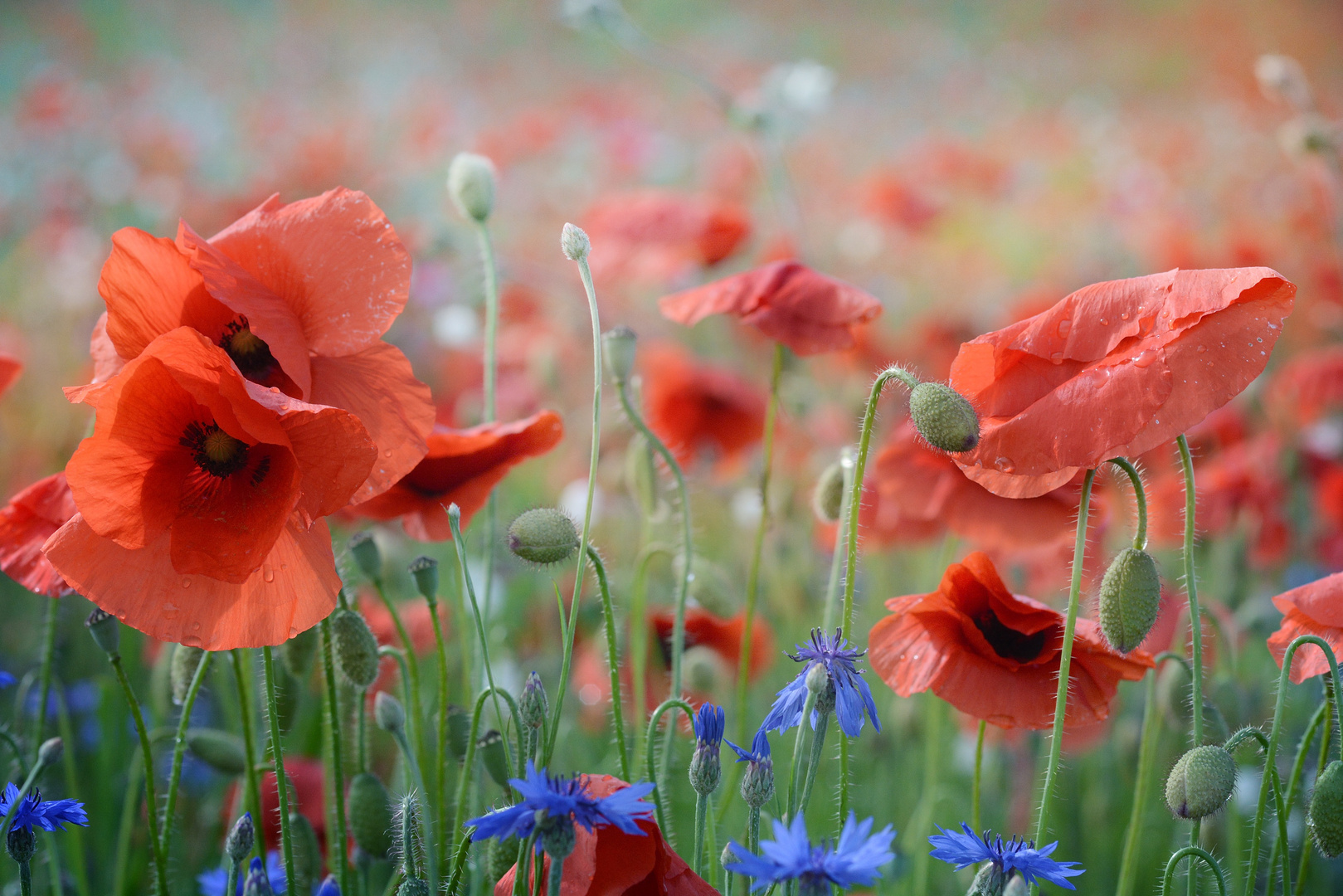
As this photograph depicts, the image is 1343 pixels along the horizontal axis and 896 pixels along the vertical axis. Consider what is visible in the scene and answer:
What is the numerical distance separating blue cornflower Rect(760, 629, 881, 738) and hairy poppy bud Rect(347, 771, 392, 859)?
0.31m

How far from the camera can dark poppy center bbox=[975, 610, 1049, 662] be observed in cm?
78

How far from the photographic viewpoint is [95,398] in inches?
22.5

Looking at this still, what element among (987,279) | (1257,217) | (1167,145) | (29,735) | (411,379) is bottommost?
(29,735)

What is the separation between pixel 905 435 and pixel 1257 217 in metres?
3.10

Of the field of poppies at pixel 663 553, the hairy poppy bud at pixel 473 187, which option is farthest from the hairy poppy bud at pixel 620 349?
the hairy poppy bud at pixel 473 187

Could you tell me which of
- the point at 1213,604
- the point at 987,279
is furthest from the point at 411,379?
the point at 987,279

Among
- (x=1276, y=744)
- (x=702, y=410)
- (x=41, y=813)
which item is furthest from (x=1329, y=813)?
(x=702, y=410)

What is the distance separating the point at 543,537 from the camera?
0.70 metres

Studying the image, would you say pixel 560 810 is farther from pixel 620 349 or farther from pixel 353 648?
pixel 620 349

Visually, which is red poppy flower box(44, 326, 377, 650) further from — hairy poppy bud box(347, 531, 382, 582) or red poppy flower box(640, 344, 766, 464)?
red poppy flower box(640, 344, 766, 464)

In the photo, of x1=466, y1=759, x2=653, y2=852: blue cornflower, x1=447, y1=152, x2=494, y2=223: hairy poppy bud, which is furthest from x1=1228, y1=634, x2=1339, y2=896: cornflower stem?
x1=447, y1=152, x2=494, y2=223: hairy poppy bud

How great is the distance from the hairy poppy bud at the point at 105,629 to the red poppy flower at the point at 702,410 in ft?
2.91

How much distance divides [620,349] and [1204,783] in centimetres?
53

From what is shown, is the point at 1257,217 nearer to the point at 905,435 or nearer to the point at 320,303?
the point at 905,435
